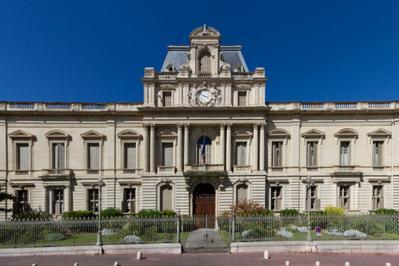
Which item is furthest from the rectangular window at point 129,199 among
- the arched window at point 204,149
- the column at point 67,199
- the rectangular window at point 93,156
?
the arched window at point 204,149

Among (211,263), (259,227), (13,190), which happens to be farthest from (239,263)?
(13,190)

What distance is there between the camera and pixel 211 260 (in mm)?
15000

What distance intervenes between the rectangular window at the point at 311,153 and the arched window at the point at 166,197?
14.0 meters

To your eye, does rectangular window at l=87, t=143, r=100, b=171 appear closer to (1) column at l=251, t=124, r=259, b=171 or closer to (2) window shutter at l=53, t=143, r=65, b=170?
(2) window shutter at l=53, t=143, r=65, b=170

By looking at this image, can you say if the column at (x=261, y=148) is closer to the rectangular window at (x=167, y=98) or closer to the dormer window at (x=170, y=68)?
the rectangular window at (x=167, y=98)

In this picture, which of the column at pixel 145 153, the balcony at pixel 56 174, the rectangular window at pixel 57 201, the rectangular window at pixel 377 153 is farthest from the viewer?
the rectangular window at pixel 377 153

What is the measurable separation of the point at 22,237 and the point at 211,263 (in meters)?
11.2

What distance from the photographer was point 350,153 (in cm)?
2828

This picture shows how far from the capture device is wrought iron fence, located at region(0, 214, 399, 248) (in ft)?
54.3

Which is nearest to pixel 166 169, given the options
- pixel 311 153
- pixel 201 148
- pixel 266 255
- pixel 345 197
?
pixel 201 148

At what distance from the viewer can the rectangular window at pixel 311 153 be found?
28.4 meters

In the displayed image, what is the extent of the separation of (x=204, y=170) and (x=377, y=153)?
57.6 ft

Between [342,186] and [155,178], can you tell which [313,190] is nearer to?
[342,186]

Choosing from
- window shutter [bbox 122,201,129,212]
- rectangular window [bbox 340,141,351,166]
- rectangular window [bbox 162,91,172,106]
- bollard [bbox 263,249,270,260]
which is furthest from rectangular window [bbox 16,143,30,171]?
rectangular window [bbox 340,141,351,166]
